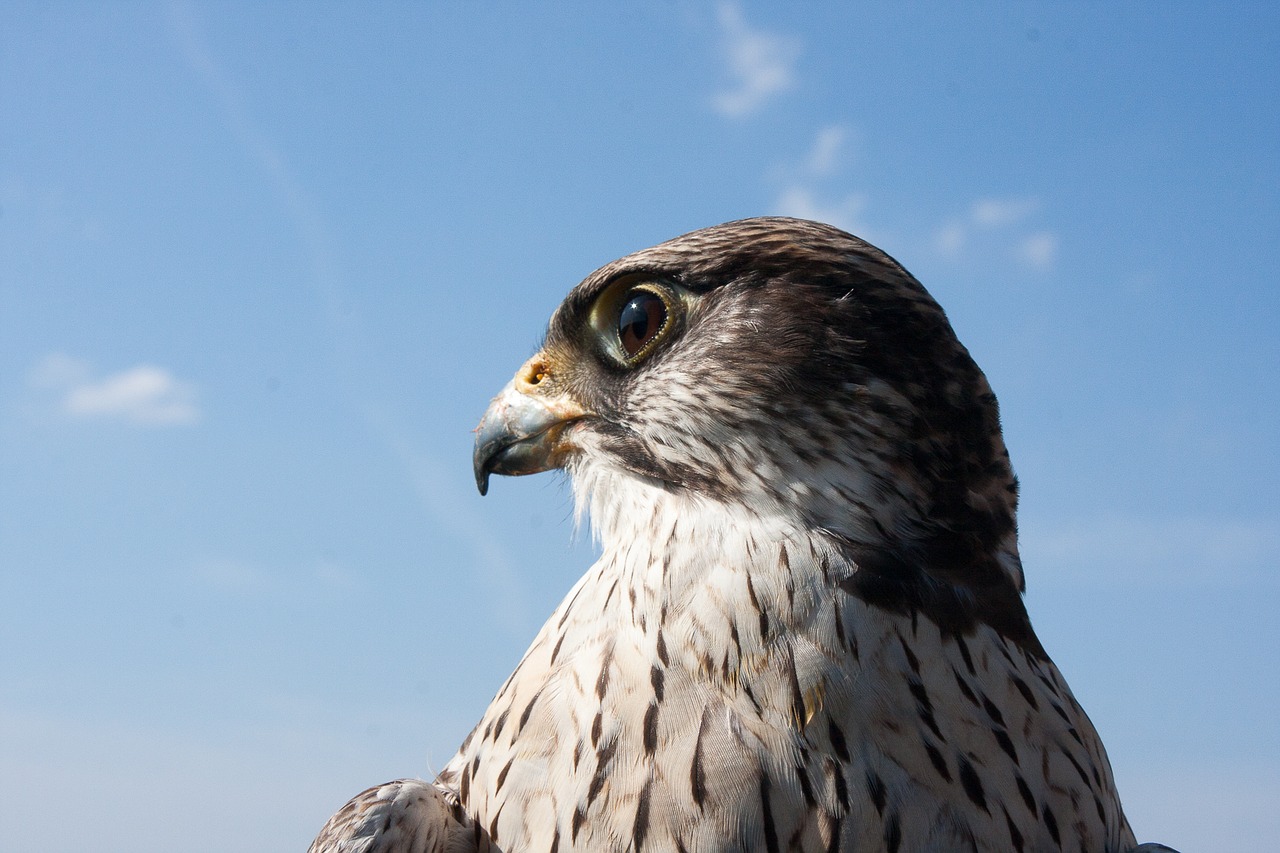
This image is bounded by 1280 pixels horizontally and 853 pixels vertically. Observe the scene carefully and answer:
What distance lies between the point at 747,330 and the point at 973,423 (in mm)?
612

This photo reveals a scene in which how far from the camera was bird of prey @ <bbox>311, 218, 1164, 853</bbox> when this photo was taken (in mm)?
2223

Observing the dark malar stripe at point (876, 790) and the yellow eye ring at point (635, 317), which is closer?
the dark malar stripe at point (876, 790)

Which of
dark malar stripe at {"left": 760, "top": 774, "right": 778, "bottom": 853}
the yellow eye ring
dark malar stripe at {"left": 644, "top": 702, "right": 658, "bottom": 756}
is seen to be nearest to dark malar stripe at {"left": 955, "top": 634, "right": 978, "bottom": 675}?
dark malar stripe at {"left": 760, "top": 774, "right": 778, "bottom": 853}

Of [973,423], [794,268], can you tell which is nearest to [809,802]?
[973,423]

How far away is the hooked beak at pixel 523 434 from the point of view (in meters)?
3.01

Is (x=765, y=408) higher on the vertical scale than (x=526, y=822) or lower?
higher

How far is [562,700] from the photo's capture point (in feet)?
8.05

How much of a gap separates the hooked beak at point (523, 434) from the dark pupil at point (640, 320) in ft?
0.92

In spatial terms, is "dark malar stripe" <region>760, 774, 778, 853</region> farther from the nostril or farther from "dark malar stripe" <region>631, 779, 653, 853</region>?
the nostril

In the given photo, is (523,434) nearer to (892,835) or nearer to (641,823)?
(641,823)

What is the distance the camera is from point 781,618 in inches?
91.9

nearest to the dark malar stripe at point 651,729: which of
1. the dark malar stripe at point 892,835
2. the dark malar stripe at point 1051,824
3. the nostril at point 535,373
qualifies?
the dark malar stripe at point 892,835

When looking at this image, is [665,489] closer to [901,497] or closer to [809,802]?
[901,497]

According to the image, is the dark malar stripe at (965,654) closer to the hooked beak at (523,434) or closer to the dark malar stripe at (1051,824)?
the dark malar stripe at (1051,824)
